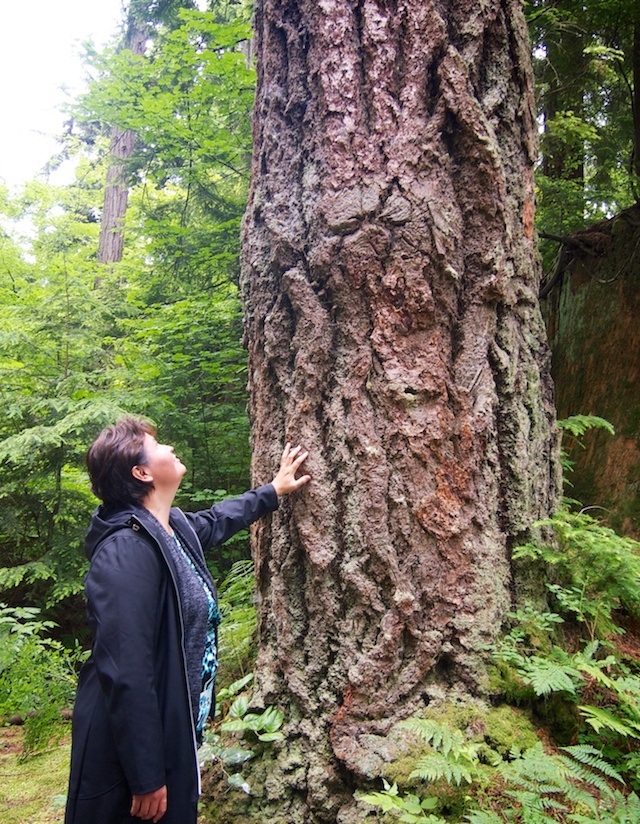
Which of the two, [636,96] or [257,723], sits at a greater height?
[636,96]

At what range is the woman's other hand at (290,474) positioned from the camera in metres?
2.71

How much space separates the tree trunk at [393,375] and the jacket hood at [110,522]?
2.61 feet

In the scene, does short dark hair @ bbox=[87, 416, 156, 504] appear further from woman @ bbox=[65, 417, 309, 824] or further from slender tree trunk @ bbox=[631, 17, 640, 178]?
slender tree trunk @ bbox=[631, 17, 640, 178]

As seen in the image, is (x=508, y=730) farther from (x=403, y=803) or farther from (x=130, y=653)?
(x=130, y=653)

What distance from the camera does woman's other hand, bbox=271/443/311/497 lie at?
8.89 ft

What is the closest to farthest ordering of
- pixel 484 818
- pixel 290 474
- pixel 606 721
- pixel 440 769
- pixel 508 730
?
pixel 484 818 < pixel 440 769 < pixel 606 721 < pixel 508 730 < pixel 290 474

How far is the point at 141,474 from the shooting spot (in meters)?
2.34

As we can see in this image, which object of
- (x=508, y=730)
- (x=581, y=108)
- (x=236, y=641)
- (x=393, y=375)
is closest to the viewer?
(x=508, y=730)

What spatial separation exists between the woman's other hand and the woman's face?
0.51 metres

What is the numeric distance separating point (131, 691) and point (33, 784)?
96.0 inches

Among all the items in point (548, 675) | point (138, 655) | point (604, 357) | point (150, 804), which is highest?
point (604, 357)

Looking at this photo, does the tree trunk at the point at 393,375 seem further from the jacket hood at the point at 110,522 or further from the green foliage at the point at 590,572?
the jacket hood at the point at 110,522

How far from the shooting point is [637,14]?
16.5ft

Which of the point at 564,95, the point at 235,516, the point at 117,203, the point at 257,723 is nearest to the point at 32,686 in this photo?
the point at 257,723
